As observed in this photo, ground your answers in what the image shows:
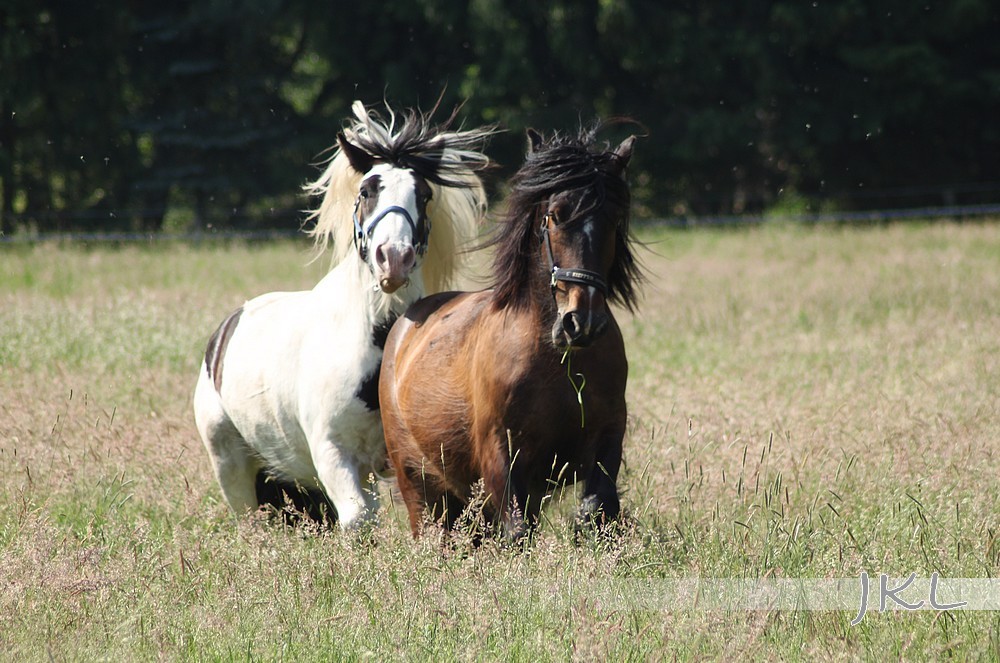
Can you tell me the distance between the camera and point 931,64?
26422 mm

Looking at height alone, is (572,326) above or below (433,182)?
below

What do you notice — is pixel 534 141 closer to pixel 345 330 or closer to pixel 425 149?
pixel 425 149

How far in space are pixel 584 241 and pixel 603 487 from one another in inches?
38.3

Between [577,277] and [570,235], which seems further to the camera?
[570,235]

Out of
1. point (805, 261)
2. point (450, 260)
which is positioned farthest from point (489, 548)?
point (805, 261)

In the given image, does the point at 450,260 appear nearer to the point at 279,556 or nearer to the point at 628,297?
the point at 628,297

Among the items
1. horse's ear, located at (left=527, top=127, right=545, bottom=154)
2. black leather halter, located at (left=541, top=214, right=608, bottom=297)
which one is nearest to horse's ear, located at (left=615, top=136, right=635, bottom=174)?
horse's ear, located at (left=527, top=127, right=545, bottom=154)

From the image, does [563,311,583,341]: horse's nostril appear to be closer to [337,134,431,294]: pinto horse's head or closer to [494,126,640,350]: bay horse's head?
[494,126,640,350]: bay horse's head

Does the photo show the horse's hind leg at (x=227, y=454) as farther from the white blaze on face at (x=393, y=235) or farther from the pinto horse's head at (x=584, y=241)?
the pinto horse's head at (x=584, y=241)

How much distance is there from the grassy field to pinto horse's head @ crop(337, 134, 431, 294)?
1128 mm

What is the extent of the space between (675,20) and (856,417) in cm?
2182

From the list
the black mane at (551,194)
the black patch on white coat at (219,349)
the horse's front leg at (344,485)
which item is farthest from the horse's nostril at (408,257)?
the black patch on white coat at (219,349)

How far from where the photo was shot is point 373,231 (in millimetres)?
5309

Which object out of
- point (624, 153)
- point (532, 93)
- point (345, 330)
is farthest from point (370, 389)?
point (532, 93)
